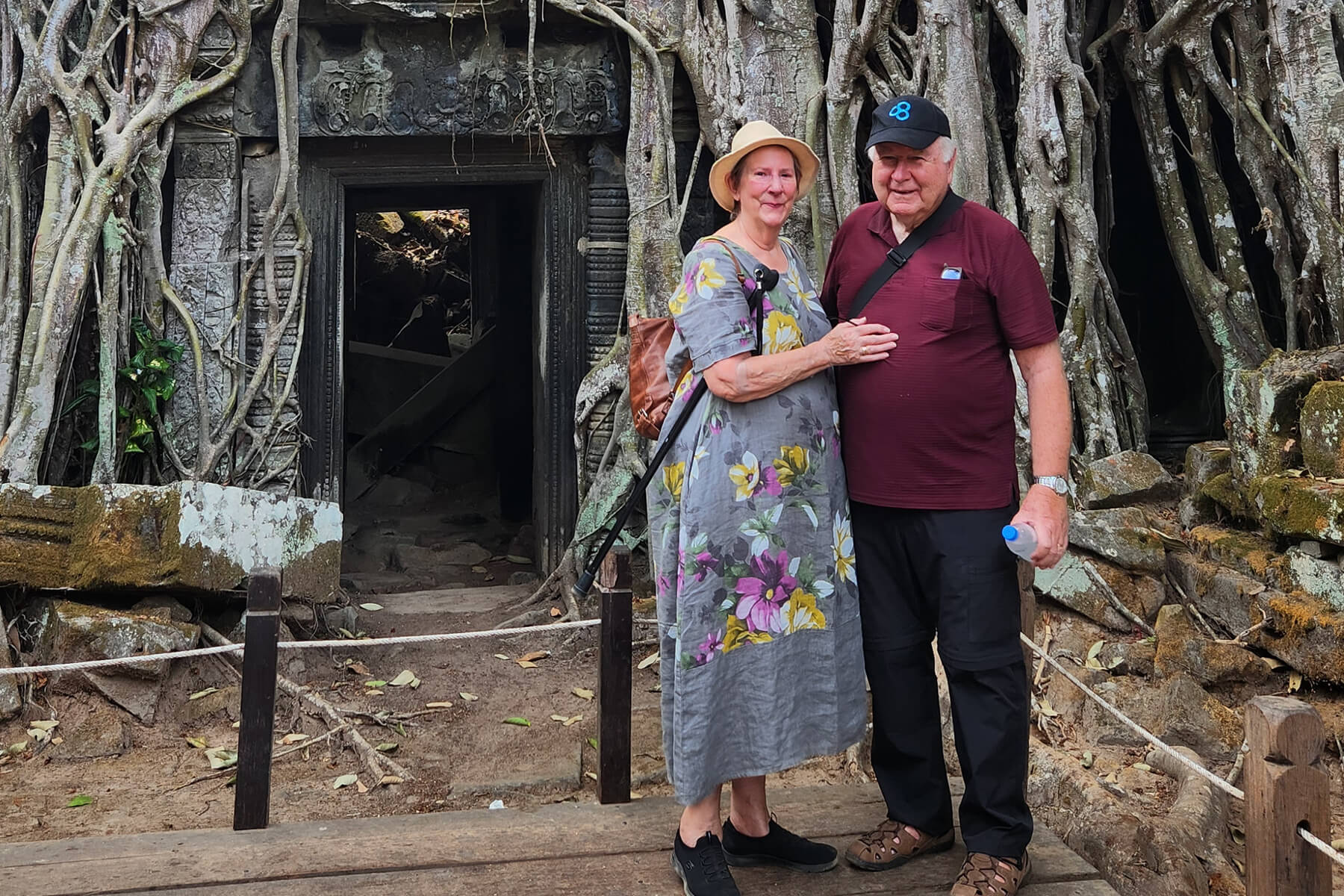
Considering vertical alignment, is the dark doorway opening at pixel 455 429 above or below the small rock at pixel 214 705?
above

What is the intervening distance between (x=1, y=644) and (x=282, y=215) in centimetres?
217

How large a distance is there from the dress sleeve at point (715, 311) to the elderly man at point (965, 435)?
25 centimetres

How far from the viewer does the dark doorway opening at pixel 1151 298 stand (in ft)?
19.3

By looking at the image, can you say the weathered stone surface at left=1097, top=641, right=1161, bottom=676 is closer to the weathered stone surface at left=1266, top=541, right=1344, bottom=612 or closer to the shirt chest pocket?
the weathered stone surface at left=1266, top=541, right=1344, bottom=612

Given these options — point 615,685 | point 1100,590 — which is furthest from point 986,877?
point 1100,590

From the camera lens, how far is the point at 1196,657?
12.0 ft

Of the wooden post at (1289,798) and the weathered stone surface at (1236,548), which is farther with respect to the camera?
the weathered stone surface at (1236,548)

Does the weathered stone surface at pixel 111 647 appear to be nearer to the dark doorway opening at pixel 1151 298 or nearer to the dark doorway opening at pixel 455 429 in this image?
the dark doorway opening at pixel 455 429

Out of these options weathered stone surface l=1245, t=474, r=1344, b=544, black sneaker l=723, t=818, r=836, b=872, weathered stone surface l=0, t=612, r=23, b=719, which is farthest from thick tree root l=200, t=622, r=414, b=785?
Answer: weathered stone surface l=1245, t=474, r=1344, b=544

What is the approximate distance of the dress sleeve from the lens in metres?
2.00

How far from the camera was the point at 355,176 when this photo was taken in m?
5.48

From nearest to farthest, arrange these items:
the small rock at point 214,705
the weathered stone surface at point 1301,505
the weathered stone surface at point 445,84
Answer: the weathered stone surface at point 1301,505, the small rock at point 214,705, the weathered stone surface at point 445,84

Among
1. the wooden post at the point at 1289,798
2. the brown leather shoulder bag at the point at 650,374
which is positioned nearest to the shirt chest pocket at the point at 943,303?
the brown leather shoulder bag at the point at 650,374

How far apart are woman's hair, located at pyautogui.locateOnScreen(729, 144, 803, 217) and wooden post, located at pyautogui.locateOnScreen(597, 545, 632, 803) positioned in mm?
877
